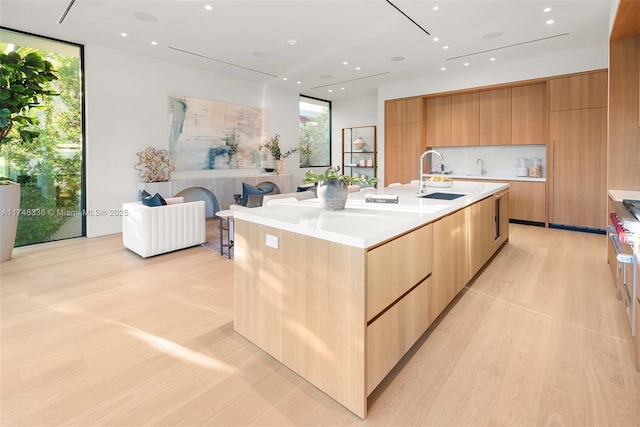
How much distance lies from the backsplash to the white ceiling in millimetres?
1557

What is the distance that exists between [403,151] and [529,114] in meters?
2.43

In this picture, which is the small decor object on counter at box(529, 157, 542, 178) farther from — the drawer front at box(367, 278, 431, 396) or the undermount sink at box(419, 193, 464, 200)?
the drawer front at box(367, 278, 431, 396)

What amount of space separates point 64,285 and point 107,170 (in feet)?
9.32

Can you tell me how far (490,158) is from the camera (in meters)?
7.04

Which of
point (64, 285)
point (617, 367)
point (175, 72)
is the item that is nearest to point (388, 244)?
point (617, 367)

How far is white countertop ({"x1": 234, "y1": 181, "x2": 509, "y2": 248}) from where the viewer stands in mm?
1678

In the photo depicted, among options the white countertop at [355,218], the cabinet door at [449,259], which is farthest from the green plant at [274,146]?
the cabinet door at [449,259]

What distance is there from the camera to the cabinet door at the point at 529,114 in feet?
20.3

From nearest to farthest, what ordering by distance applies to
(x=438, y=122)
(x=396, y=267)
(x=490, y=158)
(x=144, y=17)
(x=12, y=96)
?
1. (x=396, y=267)
2. (x=12, y=96)
3. (x=144, y=17)
4. (x=490, y=158)
5. (x=438, y=122)

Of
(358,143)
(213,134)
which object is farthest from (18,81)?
(358,143)

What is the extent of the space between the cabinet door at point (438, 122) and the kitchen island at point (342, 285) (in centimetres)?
527

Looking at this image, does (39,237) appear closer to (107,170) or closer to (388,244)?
(107,170)

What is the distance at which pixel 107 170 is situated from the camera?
18.8 feet

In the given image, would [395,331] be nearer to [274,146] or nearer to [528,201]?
[528,201]
